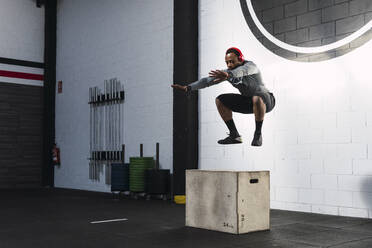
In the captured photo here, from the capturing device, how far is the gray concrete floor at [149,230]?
318cm

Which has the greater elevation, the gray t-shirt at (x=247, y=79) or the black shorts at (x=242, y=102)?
the gray t-shirt at (x=247, y=79)

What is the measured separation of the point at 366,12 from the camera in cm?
436

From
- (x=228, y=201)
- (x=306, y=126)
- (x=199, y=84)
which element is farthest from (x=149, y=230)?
(x=199, y=84)

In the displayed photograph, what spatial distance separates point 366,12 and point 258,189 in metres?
2.09

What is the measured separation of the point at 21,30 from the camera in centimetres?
898

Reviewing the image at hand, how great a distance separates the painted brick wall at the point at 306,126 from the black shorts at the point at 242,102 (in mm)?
76

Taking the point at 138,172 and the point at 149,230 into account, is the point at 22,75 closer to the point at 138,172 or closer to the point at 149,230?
the point at 138,172

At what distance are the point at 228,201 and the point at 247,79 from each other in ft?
6.79

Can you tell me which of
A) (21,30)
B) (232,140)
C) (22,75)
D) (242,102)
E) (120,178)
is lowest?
(120,178)

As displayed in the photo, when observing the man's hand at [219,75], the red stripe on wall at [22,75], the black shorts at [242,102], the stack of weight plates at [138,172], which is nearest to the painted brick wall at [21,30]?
the red stripe on wall at [22,75]

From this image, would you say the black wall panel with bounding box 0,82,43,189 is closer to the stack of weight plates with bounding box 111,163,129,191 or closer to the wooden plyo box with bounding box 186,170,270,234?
the stack of weight plates with bounding box 111,163,129,191

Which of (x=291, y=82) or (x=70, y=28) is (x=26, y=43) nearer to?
(x=70, y=28)

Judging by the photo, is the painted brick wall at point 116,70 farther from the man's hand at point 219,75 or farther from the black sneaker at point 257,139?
the black sneaker at point 257,139

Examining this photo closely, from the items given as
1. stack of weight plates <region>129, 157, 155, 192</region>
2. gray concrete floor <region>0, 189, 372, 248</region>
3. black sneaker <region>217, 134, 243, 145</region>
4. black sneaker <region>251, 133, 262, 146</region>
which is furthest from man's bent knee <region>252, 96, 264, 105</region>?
stack of weight plates <region>129, 157, 155, 192</region>
